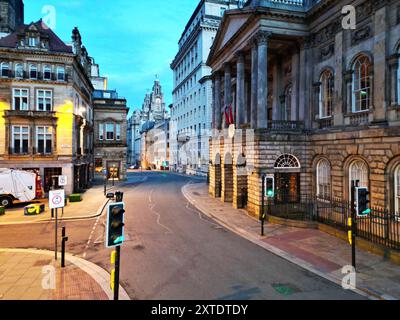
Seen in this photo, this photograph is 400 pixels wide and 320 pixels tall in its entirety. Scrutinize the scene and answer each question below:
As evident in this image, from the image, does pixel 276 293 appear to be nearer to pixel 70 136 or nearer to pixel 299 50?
pixel 299 50

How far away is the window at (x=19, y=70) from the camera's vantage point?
2708 centimetres

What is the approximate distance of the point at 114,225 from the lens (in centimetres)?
657

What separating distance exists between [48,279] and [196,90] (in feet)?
178

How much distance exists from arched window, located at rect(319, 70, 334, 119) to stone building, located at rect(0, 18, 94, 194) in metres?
23.6

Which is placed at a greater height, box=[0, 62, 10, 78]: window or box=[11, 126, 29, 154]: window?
box=[0, 62, 10, 78]: window

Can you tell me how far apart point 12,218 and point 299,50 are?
2487 centimetres

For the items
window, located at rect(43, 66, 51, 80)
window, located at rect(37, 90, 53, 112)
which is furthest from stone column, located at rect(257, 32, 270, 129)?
window, located at rect(43, 66, 51, 80)

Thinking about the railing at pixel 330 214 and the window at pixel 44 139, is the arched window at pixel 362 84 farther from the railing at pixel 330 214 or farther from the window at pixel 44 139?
the window at pixel 44 139

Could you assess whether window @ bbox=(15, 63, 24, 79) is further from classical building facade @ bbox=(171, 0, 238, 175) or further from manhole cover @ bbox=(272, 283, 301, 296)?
manhole cover @ bbox=(272, 283, 301, 296)

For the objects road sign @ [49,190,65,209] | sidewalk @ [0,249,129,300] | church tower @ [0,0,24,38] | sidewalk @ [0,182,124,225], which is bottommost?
Result: sidewalk @ [0,249,129,300]

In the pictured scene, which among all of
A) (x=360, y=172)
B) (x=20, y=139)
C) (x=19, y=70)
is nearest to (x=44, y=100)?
(x=19, y=70)

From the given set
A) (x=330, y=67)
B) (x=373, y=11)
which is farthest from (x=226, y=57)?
(x=373, y=11)

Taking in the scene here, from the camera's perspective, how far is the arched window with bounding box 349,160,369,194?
16.4m

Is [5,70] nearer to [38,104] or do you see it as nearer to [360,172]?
[38,104]
